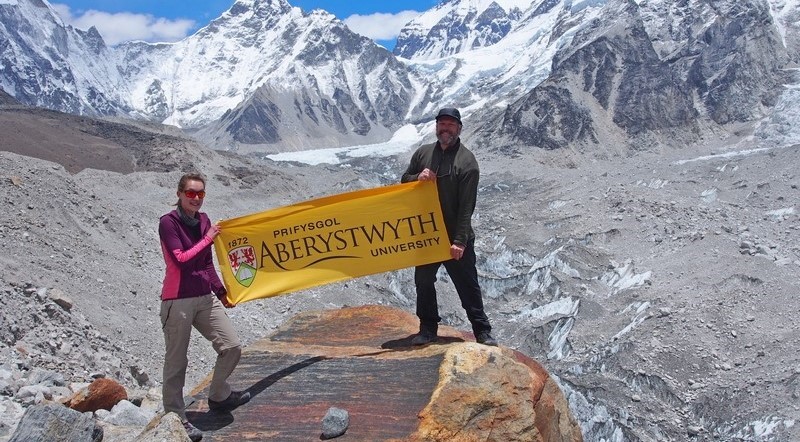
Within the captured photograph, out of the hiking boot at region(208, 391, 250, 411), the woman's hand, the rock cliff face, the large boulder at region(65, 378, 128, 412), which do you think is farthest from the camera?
the large boulder at region(65, 378, 128, 412)

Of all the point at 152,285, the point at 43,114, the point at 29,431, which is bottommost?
the point at 152,285

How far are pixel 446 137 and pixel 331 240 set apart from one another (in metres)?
2.08

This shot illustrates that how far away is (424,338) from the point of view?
25.7 feet

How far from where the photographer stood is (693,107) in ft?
374

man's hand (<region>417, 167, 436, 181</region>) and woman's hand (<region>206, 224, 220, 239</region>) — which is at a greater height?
woman's hand (<region>206, 224, 220, 239</region>)

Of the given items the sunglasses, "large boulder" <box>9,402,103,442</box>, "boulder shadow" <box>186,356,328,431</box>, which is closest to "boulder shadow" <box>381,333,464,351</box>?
"boulder shadow" <box>186,356,328,431</box>

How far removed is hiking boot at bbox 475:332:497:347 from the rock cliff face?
30 cm

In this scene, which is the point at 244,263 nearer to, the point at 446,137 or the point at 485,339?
the point at 446,137

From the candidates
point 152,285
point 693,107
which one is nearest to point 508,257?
point 152,285

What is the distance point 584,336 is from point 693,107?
97.8m

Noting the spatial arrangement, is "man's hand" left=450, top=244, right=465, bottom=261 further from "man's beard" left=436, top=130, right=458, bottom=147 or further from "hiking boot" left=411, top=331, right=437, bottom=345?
"hiking boot" left=411, top=331, right=437, bottom=345

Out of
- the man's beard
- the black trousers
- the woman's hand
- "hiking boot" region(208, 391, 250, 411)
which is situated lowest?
"hiking boot" region(208, 391, 250, 411)

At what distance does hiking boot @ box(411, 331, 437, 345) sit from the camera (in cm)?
779

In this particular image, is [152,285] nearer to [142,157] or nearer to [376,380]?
[376,380]
